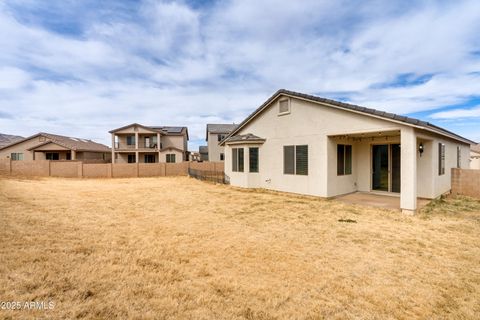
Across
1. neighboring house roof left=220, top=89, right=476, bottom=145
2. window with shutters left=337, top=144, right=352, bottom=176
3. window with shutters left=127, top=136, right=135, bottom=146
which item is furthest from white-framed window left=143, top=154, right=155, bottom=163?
window with shutters left=337, top=144, right=352, bottom=176

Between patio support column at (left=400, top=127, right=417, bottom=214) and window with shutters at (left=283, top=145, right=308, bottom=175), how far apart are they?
157 inches

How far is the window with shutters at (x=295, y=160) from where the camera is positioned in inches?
432

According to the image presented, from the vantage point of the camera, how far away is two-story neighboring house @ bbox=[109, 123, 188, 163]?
102 ft

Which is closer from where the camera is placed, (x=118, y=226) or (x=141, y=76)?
(x=118, y=226)

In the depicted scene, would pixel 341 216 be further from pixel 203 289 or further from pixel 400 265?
pixel 203 289

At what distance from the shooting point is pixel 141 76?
1839 centimetres

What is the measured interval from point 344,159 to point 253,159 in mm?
5054

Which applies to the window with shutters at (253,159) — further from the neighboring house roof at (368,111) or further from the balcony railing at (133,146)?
the balcony railing at (133,146)

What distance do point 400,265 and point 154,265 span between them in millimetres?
4407

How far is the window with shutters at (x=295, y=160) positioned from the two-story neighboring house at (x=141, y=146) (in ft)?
74.4

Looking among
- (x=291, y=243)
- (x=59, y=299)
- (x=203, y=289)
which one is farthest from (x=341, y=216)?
(x=59, y=299)

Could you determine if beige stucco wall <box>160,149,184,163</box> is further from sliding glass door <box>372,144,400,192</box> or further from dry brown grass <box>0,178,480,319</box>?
sliding glass door <box>372,144,400,192</box>

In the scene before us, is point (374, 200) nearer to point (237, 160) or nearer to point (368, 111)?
point (368, 111)

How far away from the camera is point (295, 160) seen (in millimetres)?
11383
